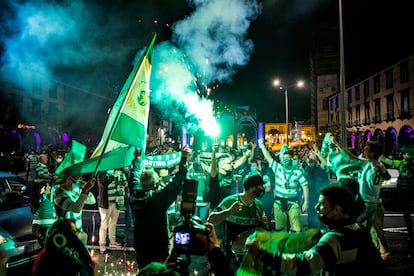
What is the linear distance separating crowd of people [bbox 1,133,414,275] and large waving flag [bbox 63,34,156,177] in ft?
0.68

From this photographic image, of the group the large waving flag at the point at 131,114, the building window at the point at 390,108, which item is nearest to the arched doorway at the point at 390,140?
the building window at the point at 390,108

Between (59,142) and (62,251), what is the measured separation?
132 feet

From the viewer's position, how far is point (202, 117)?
15625 millimetres

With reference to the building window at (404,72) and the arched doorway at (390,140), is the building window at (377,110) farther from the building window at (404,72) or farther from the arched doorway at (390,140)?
the building window at (404,72)

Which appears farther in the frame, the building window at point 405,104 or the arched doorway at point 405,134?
the arched doorway at point 405,134

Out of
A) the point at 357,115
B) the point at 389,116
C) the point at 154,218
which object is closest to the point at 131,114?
the point at 154,218

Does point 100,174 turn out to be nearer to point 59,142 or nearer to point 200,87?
point 200,87

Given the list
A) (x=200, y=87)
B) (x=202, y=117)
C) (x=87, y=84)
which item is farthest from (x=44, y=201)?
(x=87, y=84)

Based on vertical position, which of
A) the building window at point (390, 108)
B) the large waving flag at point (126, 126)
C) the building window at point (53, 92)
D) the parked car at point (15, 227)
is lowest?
the parked car at point (15, 227)

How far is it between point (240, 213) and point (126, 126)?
1.83 metres

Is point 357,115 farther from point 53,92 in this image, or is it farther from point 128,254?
point 128,254

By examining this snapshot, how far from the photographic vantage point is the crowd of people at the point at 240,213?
254cm

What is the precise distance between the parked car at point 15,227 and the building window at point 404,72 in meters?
38.5

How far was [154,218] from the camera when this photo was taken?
161 inches
